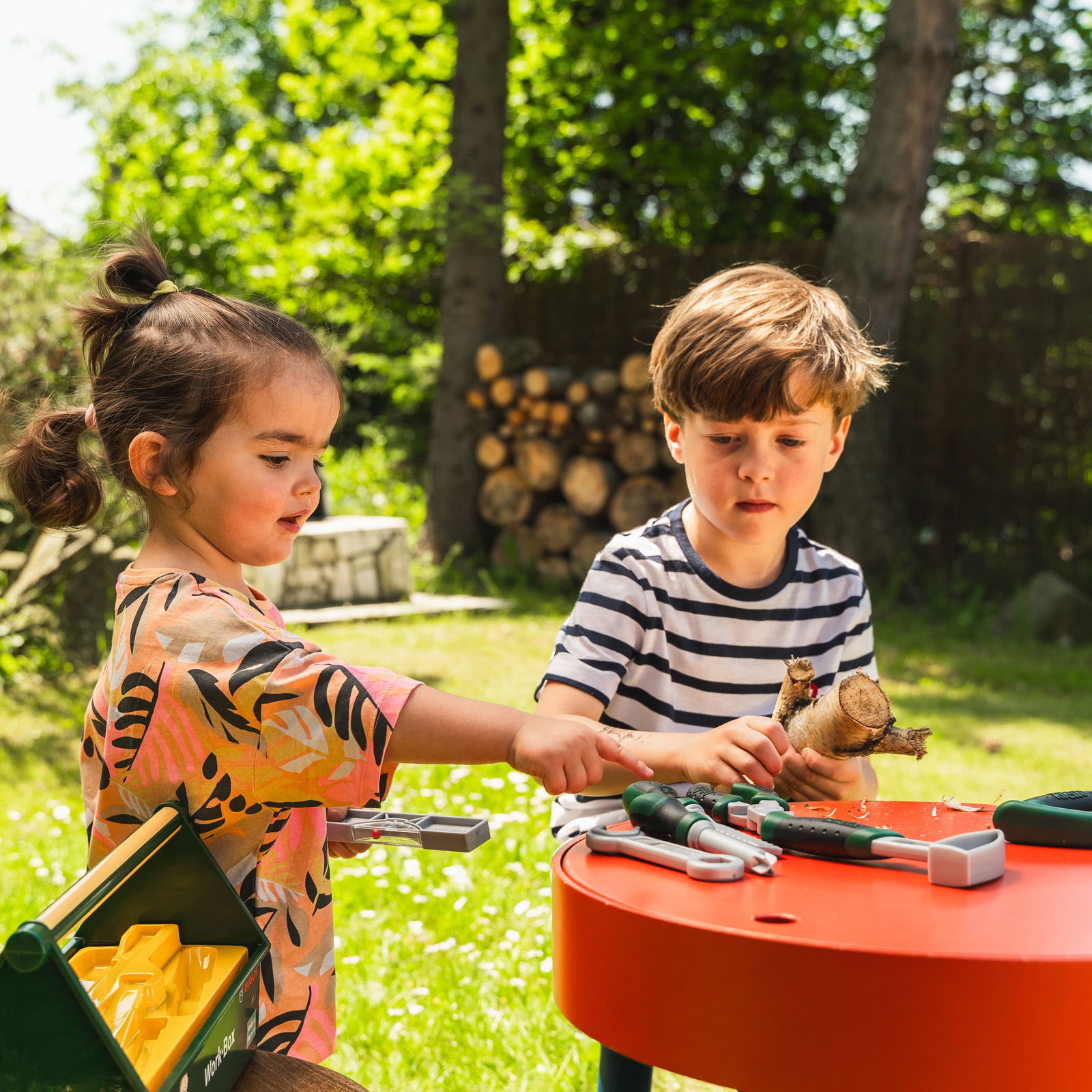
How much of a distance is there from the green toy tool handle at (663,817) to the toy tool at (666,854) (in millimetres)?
11

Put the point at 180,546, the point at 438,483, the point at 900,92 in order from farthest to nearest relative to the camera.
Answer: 1. the point at 438,483
2. the point at 900,92
3. the point at 180,546

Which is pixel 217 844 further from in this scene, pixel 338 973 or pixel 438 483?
pixel 438 483

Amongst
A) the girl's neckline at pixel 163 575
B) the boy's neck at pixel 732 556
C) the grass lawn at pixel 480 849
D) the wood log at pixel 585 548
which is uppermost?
the girl's neckline at pixel 163 575

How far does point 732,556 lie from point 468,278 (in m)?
6.61

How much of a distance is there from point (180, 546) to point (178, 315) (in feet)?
0.99

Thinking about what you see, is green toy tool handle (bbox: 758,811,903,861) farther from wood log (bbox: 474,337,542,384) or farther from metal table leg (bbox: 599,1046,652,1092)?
wood log (bbox: 474,337,542,384)

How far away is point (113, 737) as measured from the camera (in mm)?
1277

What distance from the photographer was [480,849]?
10.6 ft

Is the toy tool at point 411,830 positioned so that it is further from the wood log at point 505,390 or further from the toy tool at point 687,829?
the wood log at point 505,390

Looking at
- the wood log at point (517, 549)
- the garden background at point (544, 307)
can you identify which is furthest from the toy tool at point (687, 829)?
the wood log at point (517, 549)

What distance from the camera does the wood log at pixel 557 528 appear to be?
25.5 ft

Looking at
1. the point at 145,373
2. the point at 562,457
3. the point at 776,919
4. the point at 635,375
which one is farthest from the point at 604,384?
the point at 776,919

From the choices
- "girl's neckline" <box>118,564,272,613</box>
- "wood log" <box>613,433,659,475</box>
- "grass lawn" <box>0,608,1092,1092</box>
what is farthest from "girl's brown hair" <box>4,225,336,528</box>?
"wood log" <box>613,433,659,475</box>

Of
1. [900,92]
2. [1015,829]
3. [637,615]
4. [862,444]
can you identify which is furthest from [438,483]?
[1015,829]
